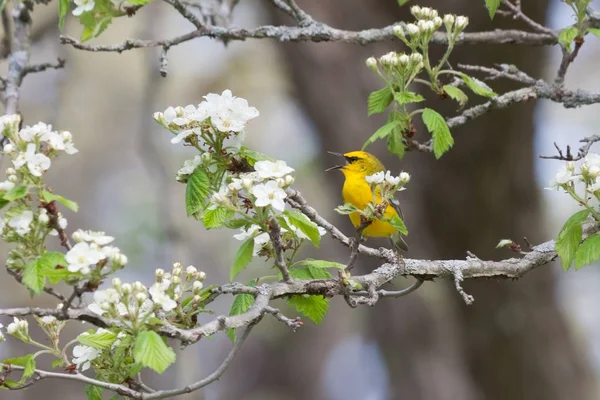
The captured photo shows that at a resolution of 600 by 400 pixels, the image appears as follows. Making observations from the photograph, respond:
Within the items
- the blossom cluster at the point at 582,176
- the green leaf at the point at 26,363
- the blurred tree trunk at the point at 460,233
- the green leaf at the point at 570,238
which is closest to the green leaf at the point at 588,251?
the green leaf at the point at 570,238

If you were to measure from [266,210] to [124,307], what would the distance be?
47 cm

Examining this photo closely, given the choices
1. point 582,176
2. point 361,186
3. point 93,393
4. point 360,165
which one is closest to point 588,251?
point 582,176

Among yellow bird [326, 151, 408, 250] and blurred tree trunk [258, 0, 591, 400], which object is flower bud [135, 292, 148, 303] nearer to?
yellow bird [326, 151, 408, 250]

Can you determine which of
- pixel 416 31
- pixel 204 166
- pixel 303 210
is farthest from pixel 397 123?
pixel 204 166

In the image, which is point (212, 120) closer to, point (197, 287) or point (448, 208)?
point (197, 287)

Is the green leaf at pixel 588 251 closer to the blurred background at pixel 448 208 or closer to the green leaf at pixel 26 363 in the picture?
the green leaf at pixel 26 363

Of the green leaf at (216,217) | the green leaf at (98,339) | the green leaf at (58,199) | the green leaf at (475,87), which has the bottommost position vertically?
the green leaf at (98,339)

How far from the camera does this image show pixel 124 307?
200cm

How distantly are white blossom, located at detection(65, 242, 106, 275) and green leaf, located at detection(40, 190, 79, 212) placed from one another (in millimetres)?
96

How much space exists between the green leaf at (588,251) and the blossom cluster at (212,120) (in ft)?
3.66

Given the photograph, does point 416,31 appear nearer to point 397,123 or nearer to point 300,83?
point 397,123

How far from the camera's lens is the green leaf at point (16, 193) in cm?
186

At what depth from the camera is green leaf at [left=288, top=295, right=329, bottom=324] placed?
94.3 inches

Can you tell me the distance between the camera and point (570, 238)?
239 centimetres
